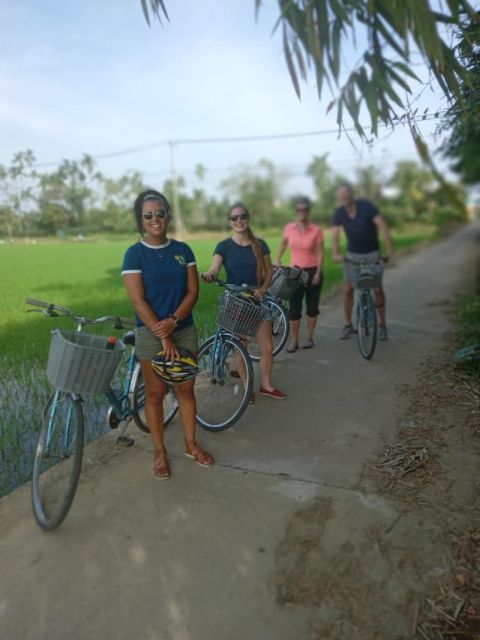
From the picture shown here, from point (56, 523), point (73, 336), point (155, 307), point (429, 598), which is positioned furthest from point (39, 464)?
point (429, 598)

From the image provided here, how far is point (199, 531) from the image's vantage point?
2664 mm

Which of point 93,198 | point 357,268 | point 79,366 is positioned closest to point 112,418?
point 79,366

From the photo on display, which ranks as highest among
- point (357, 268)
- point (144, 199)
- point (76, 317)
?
point (144, 199)

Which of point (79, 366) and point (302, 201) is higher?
point (302, 201)

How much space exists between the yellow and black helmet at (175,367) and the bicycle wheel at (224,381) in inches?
34.5

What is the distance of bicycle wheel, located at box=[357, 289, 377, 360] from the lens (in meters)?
5.52

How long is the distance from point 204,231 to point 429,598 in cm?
433

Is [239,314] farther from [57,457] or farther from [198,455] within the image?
[57,457]

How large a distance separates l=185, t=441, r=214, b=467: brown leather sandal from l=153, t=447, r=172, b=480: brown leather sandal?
0.64 ft

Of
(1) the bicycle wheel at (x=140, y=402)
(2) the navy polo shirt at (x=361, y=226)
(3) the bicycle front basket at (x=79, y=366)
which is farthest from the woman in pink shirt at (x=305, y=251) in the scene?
(3) the bicycle front basket at (x=79, y=366)

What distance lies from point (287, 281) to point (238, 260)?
5.29 feet

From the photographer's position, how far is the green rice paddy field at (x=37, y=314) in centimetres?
372

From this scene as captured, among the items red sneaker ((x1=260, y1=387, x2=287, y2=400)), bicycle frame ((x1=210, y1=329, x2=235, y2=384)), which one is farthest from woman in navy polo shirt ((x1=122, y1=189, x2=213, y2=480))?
red sneaker ((x1=260, y1=387, x2=287, y2=400))

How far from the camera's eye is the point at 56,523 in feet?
8.64
